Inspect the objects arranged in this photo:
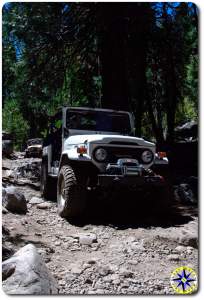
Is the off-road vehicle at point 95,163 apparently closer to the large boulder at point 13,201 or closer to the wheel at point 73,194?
the wheel at point 73,194

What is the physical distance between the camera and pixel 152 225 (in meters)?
4.73

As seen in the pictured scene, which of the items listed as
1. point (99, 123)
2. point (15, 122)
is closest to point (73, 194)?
point (99, 123)

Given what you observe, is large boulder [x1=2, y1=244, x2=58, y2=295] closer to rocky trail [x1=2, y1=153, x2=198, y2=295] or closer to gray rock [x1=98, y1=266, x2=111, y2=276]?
rocky trail [x1=2, y1=153, x2=198, y2=295]

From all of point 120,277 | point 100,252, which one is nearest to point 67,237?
point 100,252

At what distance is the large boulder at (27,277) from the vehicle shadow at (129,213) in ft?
6.57

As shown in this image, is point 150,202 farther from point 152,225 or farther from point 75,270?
point 75,270

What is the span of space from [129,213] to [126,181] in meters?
0.81

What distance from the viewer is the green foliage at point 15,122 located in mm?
5312

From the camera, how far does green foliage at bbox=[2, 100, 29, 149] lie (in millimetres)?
5312

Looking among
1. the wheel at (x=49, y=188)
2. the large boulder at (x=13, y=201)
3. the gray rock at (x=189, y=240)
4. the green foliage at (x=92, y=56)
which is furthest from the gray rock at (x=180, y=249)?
the wheel at (x=49, y=188)

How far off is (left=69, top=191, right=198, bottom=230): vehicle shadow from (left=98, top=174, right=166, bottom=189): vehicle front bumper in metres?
0.23

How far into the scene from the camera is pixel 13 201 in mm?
4828

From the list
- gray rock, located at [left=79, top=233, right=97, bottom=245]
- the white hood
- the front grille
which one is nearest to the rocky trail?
gray rock, located at [left=79, top=233, right=97, bottom=245]

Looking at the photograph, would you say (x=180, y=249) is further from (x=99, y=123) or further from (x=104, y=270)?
(x=99, y=123)
